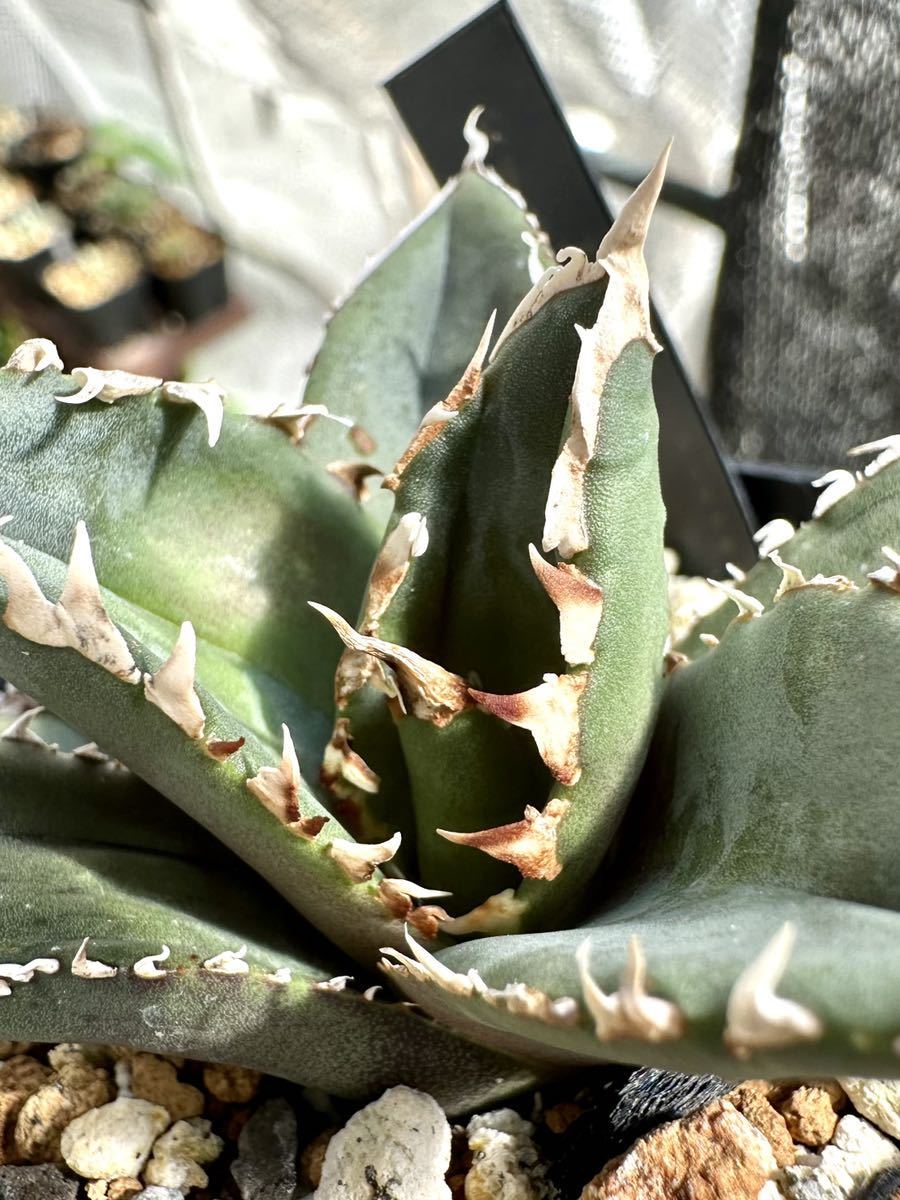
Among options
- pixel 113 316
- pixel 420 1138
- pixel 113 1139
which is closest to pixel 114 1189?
pixel 113 1139

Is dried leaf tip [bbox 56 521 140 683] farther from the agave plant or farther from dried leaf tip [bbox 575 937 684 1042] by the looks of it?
dried leaf tip [bbox 575 937 684 1042]

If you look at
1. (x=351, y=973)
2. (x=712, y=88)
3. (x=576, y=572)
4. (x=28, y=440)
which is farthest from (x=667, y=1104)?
(x=712, y=88)

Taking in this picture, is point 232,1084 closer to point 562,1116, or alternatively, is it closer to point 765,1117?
point 562,1116

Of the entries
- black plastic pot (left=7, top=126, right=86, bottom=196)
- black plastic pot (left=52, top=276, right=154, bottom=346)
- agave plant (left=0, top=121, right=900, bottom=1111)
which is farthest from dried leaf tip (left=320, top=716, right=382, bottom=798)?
black plastic pot (left=7, top=126, right=86, bottom=196)

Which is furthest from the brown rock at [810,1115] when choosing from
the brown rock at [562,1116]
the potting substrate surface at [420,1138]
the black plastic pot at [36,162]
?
the black plastic pot at [36,162]

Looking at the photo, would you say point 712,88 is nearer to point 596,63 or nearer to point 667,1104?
point 596,63

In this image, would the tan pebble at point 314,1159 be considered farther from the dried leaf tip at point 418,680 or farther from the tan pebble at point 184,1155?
the dried leaf tip at point 418,680
